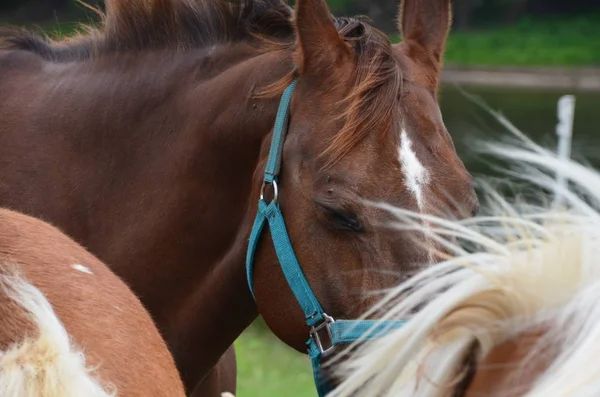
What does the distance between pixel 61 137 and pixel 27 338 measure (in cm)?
181

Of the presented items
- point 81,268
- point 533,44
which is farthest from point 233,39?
point 533,44

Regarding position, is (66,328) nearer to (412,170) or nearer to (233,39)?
(412,170)

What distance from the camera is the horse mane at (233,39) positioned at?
94.3 inches

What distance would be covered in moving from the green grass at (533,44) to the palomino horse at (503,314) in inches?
1020

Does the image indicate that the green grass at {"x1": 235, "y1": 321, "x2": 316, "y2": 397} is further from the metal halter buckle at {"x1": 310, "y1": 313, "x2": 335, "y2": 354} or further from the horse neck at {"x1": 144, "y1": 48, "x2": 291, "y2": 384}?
the metal halter buckle at {"x1": 310, "y1": 313, "x2": 335, "y2": 354}

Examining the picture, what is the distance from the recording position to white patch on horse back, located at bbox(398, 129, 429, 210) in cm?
228

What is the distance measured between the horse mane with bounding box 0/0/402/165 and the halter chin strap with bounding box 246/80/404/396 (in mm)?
158

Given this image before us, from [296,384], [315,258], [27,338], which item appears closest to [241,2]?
[315,258]

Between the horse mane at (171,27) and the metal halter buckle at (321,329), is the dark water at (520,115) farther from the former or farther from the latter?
the metal halter buckle at (321,329)

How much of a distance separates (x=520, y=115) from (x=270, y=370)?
1376 cm

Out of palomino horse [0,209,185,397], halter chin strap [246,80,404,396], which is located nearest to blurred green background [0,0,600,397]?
halter chin strap [246,80,404,396]

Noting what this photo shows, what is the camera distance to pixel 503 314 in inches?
54.3

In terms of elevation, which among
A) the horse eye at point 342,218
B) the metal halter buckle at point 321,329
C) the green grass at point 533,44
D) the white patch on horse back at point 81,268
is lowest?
the green grass at point 533,44

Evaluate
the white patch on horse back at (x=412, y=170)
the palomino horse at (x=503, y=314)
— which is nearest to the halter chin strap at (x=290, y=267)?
the white patch on horse back at (x=412, y=170)
